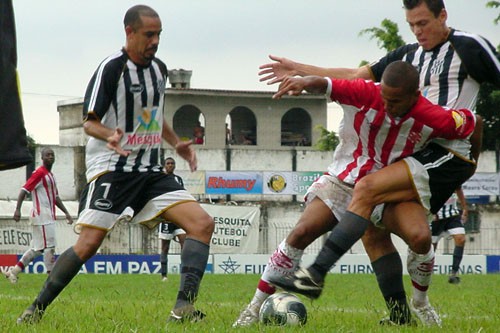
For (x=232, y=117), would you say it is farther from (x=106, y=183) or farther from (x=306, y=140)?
(x=106, y=183)

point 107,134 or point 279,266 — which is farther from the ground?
point 107,134

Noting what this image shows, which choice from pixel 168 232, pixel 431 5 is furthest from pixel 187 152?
pixel 168 232

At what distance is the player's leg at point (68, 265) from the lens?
748 cm

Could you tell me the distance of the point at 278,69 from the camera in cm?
741

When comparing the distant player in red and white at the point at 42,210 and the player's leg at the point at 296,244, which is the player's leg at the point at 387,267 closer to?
the player's leg at the point at 296,244

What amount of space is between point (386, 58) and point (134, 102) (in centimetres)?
205

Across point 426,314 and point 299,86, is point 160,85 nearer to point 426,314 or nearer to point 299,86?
point 299,86

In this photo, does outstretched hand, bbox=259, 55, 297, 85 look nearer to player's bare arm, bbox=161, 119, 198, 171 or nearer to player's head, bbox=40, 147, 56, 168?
player's bare arm, bbox=161, 119, 198, 171

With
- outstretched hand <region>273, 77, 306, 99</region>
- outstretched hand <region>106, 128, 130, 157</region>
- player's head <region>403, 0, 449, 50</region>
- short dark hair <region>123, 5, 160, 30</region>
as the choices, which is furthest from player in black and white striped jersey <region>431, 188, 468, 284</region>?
outstretched hand <region>273, 77, 306, 99</region>

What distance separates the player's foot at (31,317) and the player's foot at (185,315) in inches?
37.5

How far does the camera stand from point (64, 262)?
7.53 m

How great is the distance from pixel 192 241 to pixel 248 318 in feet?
2.54

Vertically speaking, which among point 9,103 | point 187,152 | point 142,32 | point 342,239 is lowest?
point 342,239

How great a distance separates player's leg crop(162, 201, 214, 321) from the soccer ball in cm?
60
